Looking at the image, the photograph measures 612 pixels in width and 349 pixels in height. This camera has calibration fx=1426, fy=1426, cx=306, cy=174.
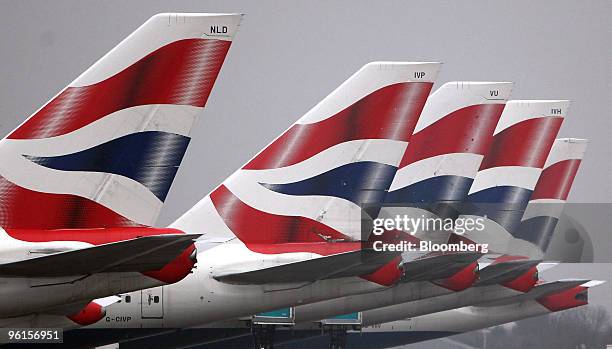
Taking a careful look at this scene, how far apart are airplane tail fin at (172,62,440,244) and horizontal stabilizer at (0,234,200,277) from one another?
9903 millimetres

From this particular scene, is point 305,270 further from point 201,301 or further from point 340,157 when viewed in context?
point 340,157

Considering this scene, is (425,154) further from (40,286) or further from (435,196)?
(40,286)

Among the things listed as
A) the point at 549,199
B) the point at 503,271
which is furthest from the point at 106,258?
the point at 549,199

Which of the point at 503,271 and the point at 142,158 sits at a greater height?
the point at 503,271

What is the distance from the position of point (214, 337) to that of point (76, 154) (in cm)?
1096

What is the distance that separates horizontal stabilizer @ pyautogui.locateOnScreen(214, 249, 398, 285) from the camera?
2867 cm

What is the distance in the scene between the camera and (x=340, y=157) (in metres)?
31.7

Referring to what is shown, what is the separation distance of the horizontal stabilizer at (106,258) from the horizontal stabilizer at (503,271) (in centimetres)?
1847

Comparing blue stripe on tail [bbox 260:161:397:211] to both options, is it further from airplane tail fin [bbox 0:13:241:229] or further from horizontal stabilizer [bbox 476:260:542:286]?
airplane tail fin [bbox 0:13:241:229]

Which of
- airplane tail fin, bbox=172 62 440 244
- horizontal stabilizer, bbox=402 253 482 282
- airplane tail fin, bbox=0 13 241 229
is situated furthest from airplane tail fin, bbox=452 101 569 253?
airplane tail fin, bbox=0 13 241 229

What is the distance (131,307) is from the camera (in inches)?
1144

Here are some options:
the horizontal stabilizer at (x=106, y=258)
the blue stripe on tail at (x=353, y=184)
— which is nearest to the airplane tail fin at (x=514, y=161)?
the blue stripe on tail at (x=353, y=184)

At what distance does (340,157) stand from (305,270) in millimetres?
3402

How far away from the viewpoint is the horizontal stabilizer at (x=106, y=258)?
798 inches
